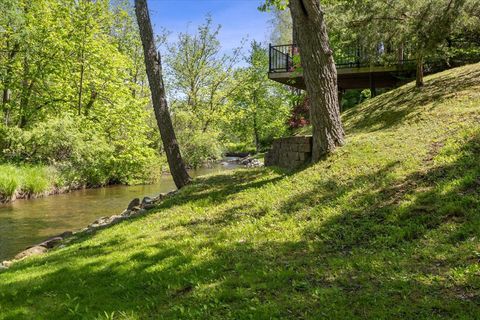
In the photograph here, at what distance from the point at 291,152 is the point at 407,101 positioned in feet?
13.3

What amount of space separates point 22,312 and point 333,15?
10.8 m

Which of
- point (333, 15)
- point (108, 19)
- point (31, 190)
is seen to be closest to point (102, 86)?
point (108, 19)

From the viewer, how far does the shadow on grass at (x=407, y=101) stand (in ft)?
33.0

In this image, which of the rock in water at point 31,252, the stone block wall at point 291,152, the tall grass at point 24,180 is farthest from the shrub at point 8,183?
the stone block wall at point 291,152

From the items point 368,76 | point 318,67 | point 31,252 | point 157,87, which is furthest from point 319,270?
point 368,76

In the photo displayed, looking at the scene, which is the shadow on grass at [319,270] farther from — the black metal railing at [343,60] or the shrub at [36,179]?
the shrub at [36,179]

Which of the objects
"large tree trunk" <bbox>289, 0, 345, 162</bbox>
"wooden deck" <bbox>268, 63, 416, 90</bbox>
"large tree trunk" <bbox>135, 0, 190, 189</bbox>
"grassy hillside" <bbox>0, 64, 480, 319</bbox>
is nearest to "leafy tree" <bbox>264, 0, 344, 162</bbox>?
"large tree trunk" <bbox>289, 0, 345, 162</bbox>

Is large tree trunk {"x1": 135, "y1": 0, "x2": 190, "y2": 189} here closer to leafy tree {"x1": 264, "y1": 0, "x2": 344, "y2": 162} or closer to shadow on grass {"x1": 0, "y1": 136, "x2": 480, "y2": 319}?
leafy tree {"x1": 264, "y1": 0, "x2": 344, "y2": 162}

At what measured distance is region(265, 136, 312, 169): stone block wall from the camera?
890cm

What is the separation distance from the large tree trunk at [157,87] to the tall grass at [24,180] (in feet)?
25.7

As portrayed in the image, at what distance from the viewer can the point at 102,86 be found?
2023 cm

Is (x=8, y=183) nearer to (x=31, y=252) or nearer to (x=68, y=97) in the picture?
(x=68, y=97)

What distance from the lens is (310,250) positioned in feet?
15.7

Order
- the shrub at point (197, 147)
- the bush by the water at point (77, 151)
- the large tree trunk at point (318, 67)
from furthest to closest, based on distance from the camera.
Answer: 1. the shrub at point (197, 147)
2. the bush by the water at point (77, 151)
3. the large tree trunk at point (318, 67)
